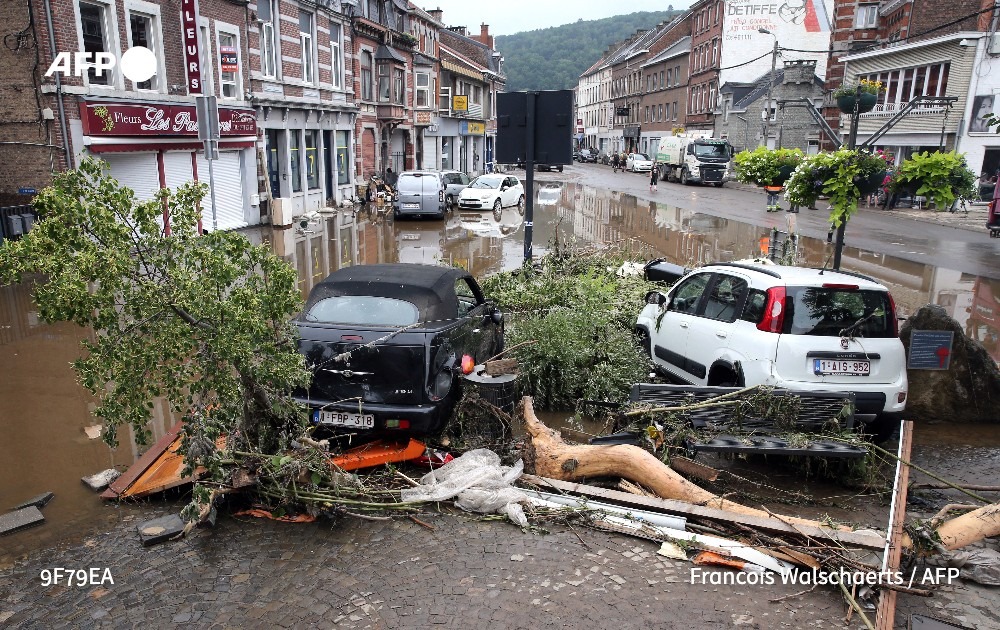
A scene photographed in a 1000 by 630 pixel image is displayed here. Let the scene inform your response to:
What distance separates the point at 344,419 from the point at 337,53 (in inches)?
1044

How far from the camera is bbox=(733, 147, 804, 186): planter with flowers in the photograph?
959 cm

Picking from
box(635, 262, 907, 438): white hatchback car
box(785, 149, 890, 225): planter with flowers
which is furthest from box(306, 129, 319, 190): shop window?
box(635, 262, 907, 438): white hatchback car

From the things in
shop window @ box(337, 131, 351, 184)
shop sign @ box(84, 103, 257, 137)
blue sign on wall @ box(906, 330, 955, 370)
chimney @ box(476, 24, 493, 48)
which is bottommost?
blue sign on wall @ box(906, 330, 955, 370)

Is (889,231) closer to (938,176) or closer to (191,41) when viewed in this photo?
(938,176)

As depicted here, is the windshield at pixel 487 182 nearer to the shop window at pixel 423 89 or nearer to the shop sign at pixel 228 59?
the shop sign at pixel 228 59

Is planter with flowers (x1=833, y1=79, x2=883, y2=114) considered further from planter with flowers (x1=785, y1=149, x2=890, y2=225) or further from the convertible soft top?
the convertible soft top

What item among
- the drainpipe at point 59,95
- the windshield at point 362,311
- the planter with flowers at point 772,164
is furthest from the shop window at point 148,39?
the planter with flowers at point 772,164

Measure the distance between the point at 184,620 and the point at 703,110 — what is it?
6198 centimetres

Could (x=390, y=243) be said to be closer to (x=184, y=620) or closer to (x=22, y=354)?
(x=22, y=354)

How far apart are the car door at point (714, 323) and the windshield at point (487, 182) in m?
20.8

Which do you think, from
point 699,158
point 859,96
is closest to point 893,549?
point 859,96

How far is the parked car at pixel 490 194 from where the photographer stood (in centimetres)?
2650

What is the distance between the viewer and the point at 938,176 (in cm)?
779

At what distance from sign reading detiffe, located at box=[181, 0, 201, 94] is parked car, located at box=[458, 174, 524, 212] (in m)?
10.8
